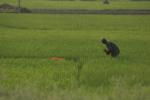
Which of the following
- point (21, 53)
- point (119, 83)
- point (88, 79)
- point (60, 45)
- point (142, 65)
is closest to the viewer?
point (119, 83)

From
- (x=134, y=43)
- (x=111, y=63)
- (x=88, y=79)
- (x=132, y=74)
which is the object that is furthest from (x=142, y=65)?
(x=134, y=43)

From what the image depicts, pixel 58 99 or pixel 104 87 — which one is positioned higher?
pixel 58 99

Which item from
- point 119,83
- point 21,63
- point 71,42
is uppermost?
point 119,83

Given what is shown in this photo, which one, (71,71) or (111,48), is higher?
(71,71)

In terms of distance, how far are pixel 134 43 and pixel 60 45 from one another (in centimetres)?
428

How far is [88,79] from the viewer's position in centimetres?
1457

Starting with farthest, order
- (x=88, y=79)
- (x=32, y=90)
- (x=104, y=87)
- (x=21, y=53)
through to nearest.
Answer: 1. (x=21, y=53)
2. (x=88, y=79)
3. (x=104, y=87)
4. (x=32, y=90)

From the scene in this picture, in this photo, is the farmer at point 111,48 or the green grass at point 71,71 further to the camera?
the farmer at point 111,48

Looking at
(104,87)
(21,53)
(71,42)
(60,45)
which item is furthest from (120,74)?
(71,42)

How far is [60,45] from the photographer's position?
24500mm

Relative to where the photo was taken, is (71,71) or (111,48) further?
(111,48)

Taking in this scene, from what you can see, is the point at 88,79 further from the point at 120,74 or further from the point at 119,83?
the point at 119,83

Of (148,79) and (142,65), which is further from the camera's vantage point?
(142,65)

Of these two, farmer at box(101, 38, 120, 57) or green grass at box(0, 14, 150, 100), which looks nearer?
green grass at box(0, 14, 150, 100)
